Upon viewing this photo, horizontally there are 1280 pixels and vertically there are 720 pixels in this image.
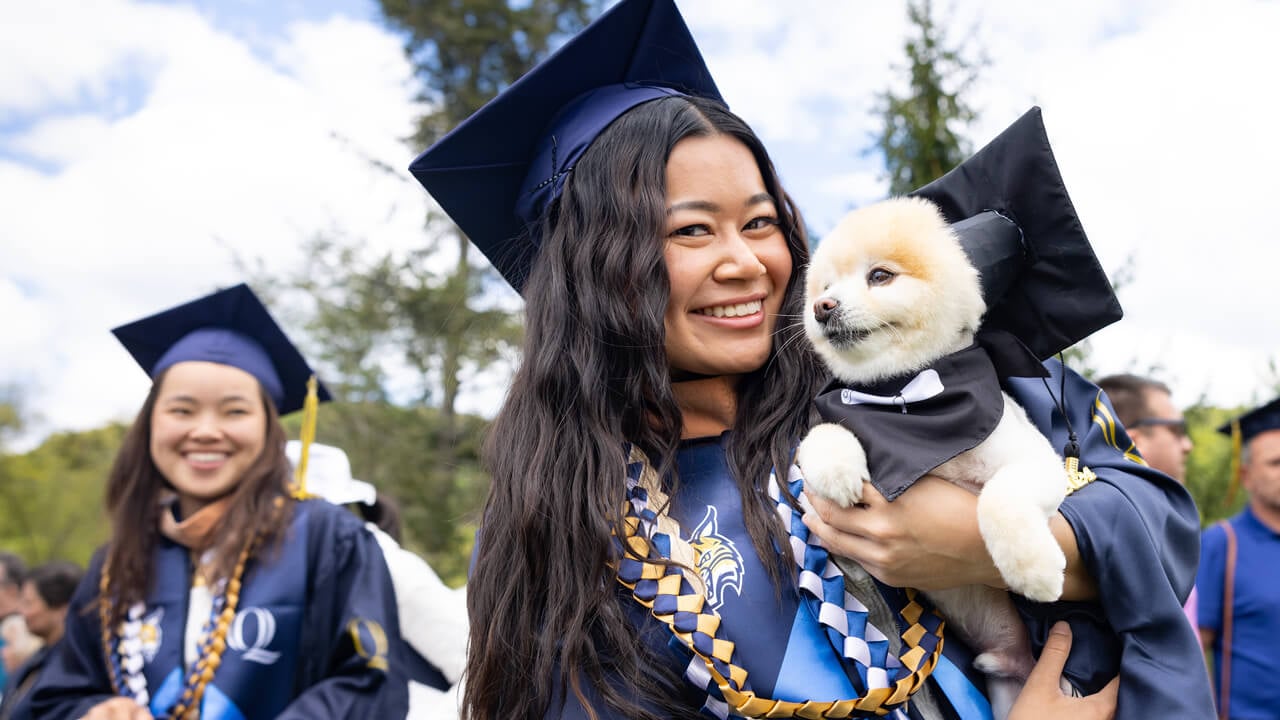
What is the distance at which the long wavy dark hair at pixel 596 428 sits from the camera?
1822 millimetres

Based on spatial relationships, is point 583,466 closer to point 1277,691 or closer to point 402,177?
point 1277,691

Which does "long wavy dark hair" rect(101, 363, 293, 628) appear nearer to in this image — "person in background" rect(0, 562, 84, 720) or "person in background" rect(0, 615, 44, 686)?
"person in background" rect(0, 562, 84, 720)

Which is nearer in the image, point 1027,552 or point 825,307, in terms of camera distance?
point 1027,552

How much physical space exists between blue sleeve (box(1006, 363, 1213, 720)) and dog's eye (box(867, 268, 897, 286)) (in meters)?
0.54

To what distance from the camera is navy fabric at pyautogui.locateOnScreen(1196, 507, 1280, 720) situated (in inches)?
153

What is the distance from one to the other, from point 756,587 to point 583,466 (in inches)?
18.2

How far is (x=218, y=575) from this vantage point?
3.36 meters

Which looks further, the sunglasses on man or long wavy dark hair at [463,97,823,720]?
the sunglasses on man

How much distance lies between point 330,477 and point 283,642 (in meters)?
0.84

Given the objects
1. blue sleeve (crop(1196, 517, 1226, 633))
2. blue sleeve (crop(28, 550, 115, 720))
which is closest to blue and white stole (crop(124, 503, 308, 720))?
blue sleeve (crop(28, 550, 115, 720))

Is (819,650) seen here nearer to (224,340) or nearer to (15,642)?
Answer: (224,340)

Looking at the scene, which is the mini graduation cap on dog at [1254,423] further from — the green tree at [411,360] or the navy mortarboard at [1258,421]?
the green tree at [411,360]

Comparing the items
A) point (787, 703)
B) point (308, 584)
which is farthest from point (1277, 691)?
point (308, 584)

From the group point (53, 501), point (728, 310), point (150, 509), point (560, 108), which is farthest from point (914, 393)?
point (53, 501)
